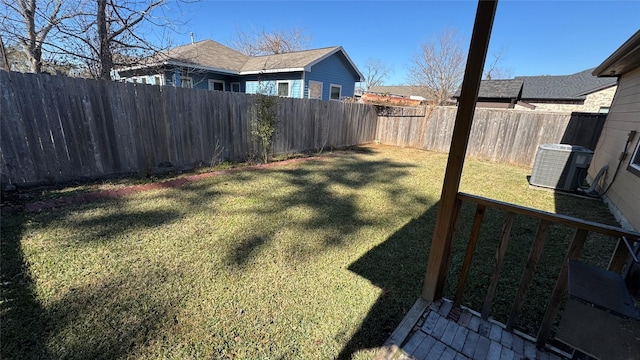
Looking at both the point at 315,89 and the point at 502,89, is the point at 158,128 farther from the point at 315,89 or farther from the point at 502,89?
the point at 502,89

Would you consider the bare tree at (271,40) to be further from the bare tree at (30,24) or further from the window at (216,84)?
the bare tree at (30,24)

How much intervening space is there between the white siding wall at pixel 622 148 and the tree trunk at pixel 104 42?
9.73 m

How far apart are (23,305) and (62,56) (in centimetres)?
637

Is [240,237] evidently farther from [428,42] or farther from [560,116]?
[428,42]

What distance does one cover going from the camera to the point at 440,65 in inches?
874

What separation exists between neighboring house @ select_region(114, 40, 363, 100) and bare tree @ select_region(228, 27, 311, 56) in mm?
8231

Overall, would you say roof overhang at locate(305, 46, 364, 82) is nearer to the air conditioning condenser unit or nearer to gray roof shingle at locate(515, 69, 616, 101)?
the air conditioning condenser unit

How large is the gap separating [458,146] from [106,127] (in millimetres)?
5529

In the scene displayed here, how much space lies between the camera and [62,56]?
5.81 meters

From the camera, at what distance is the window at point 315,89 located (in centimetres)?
1217

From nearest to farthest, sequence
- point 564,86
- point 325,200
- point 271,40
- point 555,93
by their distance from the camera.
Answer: point 325,200 → point 555,93 → point 564,86 → point 271,40

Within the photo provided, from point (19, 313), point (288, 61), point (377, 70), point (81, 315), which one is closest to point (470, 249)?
point (81, 315)

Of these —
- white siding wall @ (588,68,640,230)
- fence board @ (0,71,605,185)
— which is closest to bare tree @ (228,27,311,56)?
fence board @ (0,71,605,185)

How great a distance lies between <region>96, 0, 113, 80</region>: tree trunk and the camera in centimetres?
557
